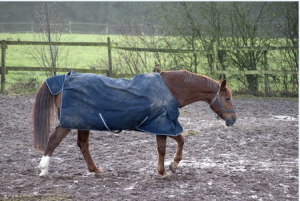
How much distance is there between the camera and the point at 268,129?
859 cm

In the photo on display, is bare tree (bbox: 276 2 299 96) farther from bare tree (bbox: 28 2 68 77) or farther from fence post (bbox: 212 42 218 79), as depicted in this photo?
bare tree (bbox: 28 2 68 77)

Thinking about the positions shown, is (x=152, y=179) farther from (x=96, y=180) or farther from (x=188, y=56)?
(x=188, y=56)

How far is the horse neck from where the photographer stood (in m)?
5.43

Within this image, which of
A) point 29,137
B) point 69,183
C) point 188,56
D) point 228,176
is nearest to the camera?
point 69,183

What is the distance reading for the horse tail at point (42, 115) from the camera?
17.8 feet

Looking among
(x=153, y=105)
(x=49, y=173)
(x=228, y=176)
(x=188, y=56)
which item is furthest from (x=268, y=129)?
(x=188, y=56)

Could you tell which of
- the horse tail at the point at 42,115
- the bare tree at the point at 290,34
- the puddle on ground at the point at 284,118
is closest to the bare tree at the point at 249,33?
the bare tree at the point at 290,34

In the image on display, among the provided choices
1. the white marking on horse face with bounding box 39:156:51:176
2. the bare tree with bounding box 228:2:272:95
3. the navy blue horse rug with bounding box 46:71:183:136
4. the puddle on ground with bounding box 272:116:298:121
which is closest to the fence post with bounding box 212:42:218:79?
the bare tree with bounding box 228:2:272:95

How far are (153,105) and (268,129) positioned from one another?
4024 mm

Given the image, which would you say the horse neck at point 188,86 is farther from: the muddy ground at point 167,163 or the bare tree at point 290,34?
the bare tree at point 290,34

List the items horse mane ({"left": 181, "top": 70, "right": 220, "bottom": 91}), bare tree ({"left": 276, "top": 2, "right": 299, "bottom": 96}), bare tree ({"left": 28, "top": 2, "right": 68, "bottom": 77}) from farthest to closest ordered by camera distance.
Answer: bare tree ({"left": 28, "top": 2, "right": 68, "bottom": 77}), bare tree ({"left": 276, "top": 2, "right": 299, "bottom": 96}), horse mane ({"left": 181, "top": 70, "right": 220, "bottom": 91})

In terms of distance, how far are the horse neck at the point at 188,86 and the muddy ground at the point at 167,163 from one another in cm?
90

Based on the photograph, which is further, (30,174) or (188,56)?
(188,56)

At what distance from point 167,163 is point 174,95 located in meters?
1.15
